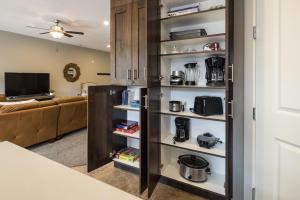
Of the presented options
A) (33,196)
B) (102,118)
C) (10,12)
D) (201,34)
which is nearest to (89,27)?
(10,12)

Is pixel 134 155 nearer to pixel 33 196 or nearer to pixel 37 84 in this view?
pixel 33 196

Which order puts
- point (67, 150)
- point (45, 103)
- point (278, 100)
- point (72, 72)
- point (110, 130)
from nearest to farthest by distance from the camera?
point (278, 100)
point (110, 130)
point (67, 150)
point (45, 103)
point (72, 72)

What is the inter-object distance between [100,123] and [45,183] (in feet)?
5.32

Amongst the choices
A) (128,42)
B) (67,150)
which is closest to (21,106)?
(67,150)

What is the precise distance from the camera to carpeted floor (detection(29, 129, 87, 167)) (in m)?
2.81

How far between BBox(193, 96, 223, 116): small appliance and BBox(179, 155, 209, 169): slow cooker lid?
60cm

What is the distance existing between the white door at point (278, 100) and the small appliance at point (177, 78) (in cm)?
85

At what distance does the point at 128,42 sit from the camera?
7.25 ft

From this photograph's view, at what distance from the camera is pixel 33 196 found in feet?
2.16

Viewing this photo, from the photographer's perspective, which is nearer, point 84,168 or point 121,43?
point 121,43

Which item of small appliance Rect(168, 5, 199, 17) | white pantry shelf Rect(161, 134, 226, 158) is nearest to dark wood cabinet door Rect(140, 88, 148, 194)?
white pantry shelf Rect(161, 134, 226, 158)

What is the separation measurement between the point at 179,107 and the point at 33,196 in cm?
167

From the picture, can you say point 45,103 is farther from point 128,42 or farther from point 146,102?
point 146,102

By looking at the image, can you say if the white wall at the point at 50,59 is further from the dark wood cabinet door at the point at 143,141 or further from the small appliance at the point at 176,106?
Result: the small appliance at the point at 176,106
